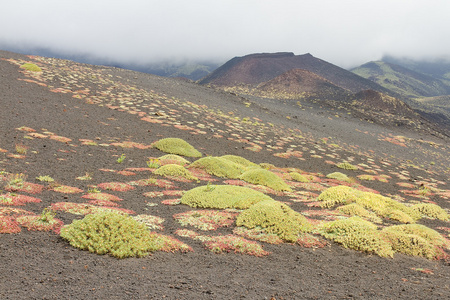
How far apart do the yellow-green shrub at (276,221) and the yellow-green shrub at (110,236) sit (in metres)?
3.16

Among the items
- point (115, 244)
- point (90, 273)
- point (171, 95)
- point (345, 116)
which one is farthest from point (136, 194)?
point (345, 116)

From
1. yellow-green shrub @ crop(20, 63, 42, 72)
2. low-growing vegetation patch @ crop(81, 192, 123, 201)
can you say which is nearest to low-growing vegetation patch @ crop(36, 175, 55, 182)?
low-growing vegetation patch @ crop(81, 192, 123, 201)

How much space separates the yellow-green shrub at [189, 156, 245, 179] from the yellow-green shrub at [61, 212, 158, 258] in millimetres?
9292

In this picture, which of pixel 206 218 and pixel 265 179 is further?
pixel 265 179

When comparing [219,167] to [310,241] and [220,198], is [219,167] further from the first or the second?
[310,241]

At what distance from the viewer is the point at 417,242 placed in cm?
855

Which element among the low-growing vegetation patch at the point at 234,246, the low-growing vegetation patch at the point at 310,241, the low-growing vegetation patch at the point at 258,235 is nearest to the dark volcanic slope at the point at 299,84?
the low-growing vegetation patch at the point at 310,241

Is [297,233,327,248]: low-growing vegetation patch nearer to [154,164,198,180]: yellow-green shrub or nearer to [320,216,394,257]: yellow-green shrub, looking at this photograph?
[320,216,394,257]: yellow-green shrub

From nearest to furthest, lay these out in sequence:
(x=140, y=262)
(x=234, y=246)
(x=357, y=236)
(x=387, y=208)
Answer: (x=140, y=262) → (x=234, y=246) → (x=357, y=236) → (x=387, y=208)

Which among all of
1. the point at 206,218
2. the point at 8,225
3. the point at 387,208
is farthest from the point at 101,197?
the point at 387,208

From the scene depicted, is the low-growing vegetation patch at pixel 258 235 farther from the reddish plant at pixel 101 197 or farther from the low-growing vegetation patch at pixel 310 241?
the reddish plant at pixel 101 197

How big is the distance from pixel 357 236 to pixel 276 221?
223cm

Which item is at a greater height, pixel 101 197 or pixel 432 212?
pixel 432 212

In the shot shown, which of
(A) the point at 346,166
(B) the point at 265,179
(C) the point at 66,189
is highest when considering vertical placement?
(B) the point at 265,179
